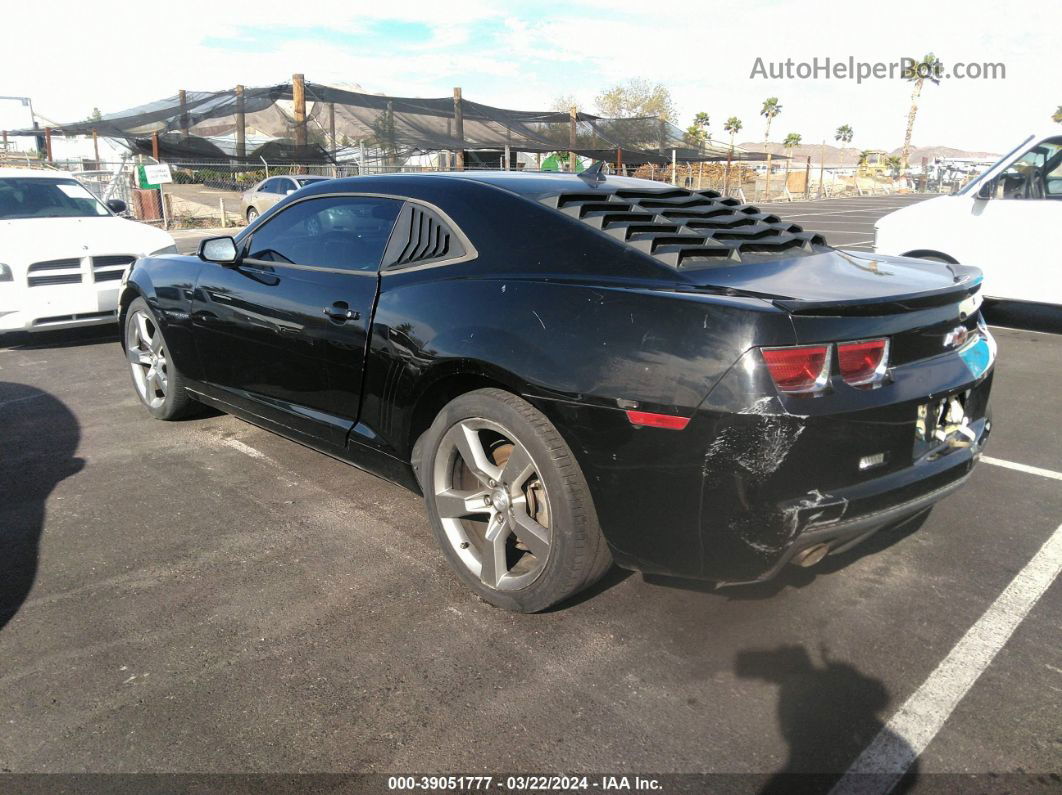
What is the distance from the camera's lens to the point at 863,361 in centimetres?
250

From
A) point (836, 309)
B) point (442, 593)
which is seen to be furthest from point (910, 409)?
point (442, 593)

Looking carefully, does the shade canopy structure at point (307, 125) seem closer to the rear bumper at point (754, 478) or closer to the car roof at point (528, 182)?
the car roof at point (528, 182)

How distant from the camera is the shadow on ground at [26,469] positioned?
10.8ft

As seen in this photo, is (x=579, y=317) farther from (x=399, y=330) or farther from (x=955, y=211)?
(x=955, y=211)

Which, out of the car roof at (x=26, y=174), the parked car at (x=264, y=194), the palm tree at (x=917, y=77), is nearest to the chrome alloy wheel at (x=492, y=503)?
the car roof at (x=26, y=174)

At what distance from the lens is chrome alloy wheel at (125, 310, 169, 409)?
16.8 feet

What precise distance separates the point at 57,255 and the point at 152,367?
109 inches

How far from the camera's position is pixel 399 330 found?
320 cm

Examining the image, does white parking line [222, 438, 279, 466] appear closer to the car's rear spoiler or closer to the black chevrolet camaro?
the black chevrolet camaro

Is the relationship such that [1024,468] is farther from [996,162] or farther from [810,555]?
[996,162]

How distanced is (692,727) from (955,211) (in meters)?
7.01

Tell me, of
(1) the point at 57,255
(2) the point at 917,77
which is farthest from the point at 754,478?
(2) the point at 917,77

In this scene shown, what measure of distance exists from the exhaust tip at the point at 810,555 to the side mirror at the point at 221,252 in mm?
3173

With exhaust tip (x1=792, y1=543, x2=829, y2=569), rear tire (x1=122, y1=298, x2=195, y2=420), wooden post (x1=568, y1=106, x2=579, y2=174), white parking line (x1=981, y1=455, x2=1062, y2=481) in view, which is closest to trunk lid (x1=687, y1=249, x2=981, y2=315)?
exhaust tip (x1=792, y1=543, x2=829, y2=569)
